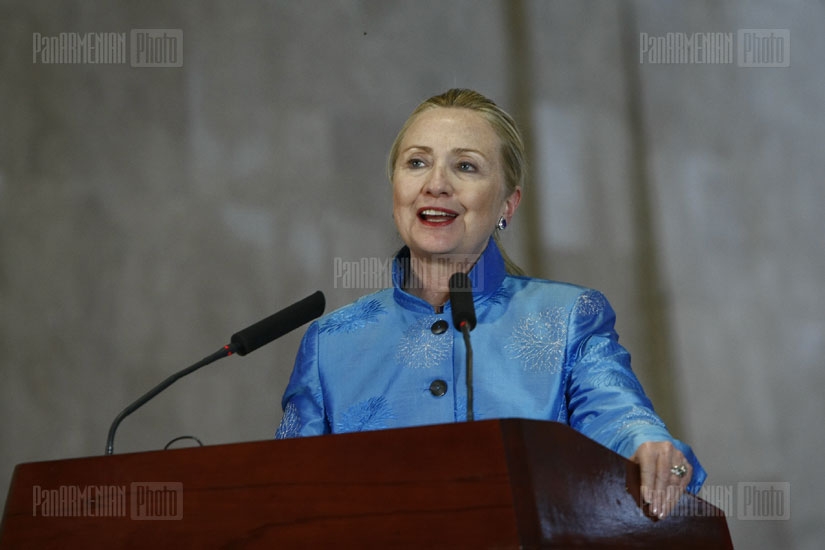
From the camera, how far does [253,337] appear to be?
1.69 m

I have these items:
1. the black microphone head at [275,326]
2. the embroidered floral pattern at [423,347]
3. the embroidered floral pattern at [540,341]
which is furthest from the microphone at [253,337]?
the embroidered floral pattern at [540,341]

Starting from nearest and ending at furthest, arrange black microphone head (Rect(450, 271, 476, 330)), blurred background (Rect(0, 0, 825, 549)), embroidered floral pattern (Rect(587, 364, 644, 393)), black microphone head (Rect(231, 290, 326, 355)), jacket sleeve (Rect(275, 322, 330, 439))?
black microphone head (Rect(450, 271, 476, 330)) < black microphone head (Rect(231, 290, 326, 355)) < embroidered floral pattern (Rect(587, 364, 644, 393)) < jacket sleeve (Rect(275, 322, 330, 439)) < blurred background (Rect(0, 0, 825, 549))

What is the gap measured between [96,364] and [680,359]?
2.07m

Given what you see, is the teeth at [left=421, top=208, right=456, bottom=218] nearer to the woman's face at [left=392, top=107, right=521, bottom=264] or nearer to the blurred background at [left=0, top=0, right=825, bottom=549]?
the woman's face at [left=392, top=107, right=521, bottom=264]

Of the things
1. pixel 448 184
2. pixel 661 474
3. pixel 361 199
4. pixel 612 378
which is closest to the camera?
pixel 661 474

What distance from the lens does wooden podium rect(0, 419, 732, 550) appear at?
1.13 m

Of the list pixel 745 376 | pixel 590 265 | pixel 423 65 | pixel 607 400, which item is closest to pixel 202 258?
pixel 423 65

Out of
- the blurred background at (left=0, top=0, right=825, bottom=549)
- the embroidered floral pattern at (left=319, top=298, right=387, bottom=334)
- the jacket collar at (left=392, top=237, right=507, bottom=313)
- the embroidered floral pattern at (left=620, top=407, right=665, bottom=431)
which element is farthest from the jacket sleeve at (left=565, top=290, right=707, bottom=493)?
the blurred background at (left=0, top=0, right=825, bottom=549)

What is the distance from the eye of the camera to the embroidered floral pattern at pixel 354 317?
2.15 metres

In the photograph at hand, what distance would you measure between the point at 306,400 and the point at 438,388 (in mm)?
342

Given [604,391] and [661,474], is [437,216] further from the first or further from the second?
[661,474]

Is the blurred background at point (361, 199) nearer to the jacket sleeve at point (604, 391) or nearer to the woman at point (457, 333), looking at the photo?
the woman at point (457, 333)

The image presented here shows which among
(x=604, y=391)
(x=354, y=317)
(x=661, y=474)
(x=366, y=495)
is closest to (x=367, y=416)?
(x=354, y=317)

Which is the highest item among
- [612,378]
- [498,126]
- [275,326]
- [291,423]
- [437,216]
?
[498,126]
